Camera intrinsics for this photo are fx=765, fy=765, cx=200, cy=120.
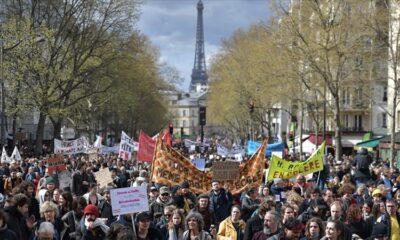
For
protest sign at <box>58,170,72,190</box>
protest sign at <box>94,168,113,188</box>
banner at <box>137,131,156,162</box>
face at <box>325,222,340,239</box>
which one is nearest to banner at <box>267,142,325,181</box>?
protest sign at <box>94,168,113,188</box>

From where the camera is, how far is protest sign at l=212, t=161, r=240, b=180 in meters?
13.9

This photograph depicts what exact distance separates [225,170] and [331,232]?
6.37m

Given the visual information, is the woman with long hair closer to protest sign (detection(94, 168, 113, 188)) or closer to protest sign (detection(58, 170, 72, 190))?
protest sign (detection(94, 168, 113, 188))

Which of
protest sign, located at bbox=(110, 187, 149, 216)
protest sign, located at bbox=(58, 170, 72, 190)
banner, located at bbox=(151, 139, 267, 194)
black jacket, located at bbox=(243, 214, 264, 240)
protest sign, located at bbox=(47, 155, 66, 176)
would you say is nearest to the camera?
black jacket, located at bbox=(243, 214, 264, 240)

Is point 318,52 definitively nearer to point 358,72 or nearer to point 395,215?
point 358,72

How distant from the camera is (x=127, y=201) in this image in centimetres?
975

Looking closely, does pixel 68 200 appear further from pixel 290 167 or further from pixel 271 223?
pixel 290 167

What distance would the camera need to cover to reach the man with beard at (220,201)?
12.5 metres

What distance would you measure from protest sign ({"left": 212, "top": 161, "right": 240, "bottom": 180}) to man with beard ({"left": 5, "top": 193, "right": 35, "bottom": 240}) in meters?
4.92

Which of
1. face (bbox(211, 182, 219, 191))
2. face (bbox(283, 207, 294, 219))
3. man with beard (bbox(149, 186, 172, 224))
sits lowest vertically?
man with beard (bbox(149, 186, 172, 224))

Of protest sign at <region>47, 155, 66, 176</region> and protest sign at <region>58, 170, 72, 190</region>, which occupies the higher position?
protest sign at <region>47, 155, 66, 176</region>

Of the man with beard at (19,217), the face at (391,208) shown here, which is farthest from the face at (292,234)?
the man with beard at (19,217)

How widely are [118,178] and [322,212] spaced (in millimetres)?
9823

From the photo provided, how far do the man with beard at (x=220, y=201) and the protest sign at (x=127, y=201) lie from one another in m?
2.71
